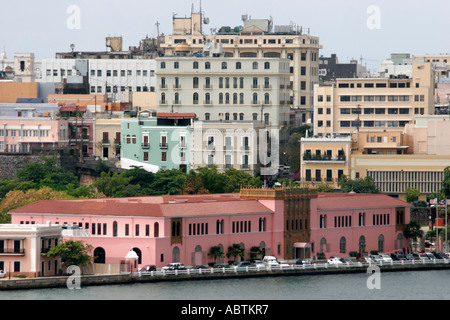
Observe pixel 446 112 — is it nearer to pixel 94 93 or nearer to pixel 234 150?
pixel 234 150

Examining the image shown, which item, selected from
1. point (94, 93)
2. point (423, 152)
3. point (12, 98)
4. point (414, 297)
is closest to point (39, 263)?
point (414, 297)

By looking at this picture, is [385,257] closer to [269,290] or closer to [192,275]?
[269,290]

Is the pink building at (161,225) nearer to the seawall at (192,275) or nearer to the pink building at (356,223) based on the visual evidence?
the seawall at (192,275)

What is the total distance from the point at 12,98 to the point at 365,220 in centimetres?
5185

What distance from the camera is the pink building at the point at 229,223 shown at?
105062 millimetres

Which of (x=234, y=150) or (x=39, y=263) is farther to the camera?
(x=234, y=150)

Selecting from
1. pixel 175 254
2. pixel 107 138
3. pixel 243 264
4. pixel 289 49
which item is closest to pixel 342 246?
pixel 243 264

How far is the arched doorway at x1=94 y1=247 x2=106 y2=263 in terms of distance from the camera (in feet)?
345

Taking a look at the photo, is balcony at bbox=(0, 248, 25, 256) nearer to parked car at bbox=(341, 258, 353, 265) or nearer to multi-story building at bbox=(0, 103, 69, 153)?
parked car at bbox=(341, 258, 353, 265)

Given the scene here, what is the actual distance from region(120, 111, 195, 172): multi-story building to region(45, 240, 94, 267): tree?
38.3 meters

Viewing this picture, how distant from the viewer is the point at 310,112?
182 meters

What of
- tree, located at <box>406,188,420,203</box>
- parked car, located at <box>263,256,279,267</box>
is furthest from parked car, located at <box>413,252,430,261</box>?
tree, located at <box>406,188,420,203</box>

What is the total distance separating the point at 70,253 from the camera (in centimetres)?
10188

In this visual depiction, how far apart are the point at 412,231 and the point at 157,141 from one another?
2980 centimetres
